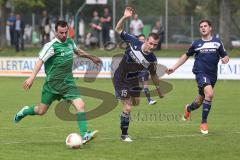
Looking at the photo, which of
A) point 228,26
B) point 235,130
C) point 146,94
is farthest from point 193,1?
point 235,130

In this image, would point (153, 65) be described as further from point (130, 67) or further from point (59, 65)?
point (59, 65)

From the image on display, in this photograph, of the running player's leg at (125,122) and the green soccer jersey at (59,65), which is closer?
the green soccer jersey at (59,65)

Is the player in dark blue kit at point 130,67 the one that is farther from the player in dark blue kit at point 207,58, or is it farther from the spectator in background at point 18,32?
the spectator in background at point 18,32

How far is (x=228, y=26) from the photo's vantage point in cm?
4219

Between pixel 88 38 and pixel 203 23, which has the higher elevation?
pixel 203 23

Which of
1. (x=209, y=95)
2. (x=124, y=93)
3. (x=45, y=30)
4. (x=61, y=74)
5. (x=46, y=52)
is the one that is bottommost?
(x=45, y=30)

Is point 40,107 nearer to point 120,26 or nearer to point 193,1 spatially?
point 120,26

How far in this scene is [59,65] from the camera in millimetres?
13195

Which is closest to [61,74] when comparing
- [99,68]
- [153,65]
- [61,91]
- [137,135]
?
[61,91]

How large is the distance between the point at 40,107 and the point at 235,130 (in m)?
4.40

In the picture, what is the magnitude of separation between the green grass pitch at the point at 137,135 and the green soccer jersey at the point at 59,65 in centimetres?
106

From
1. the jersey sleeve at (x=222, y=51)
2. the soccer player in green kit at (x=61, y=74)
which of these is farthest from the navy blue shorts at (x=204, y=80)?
the soccer player in green kit at (x=61, y=74)

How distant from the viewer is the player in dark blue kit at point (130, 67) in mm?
13695

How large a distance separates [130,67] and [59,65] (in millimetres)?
→ 1589
